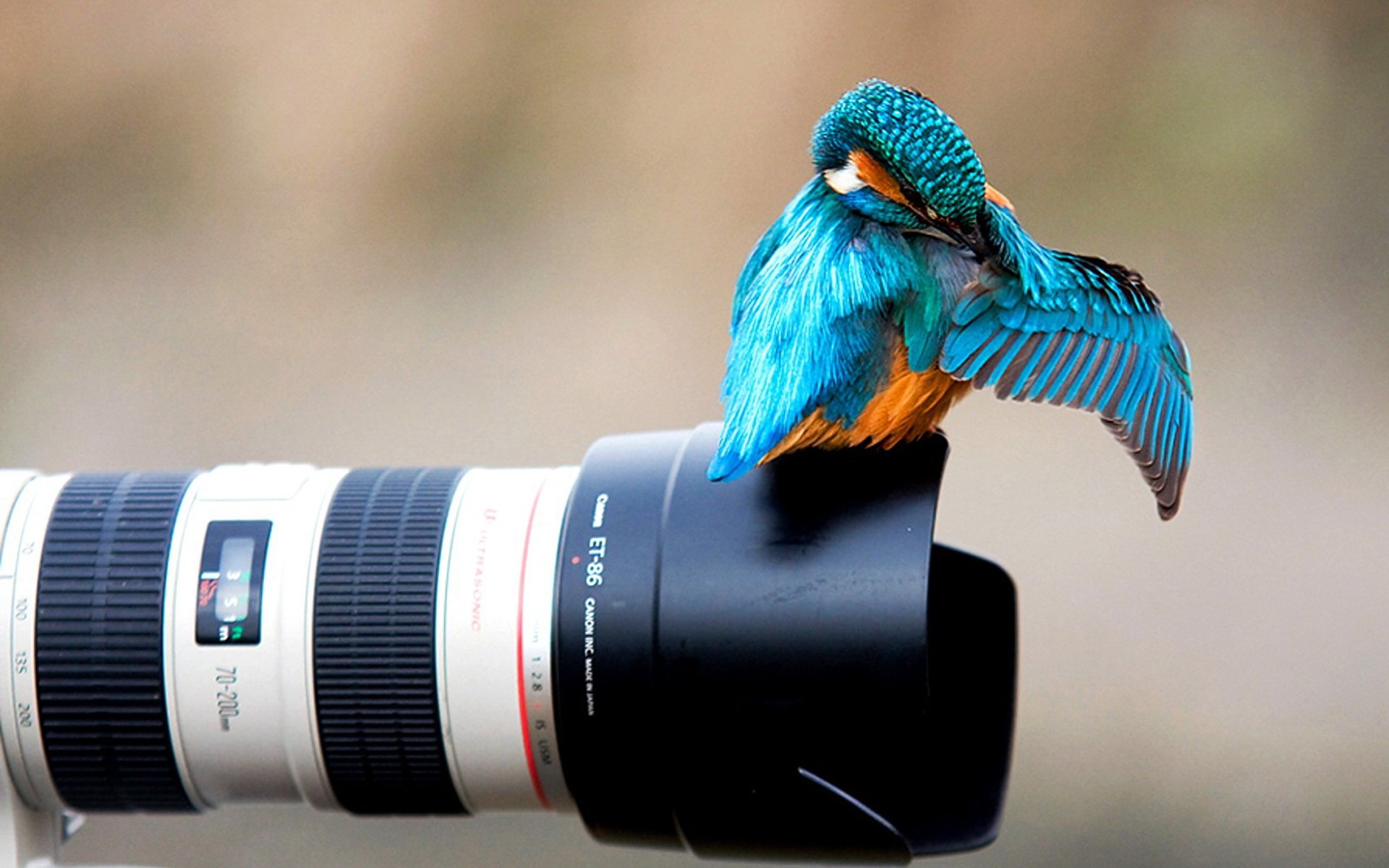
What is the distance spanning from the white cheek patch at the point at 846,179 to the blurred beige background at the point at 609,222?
64 centimetres

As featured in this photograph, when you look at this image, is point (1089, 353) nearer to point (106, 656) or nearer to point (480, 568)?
point (480, 568)

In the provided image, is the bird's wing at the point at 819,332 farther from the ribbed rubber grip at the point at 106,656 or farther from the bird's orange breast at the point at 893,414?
the ribbed rubber grip at the point at 106,656

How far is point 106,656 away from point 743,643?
253mm

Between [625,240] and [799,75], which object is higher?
[799,75]

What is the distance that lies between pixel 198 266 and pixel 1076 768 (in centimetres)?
80

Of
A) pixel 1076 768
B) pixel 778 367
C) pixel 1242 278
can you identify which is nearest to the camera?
pixel 778 367

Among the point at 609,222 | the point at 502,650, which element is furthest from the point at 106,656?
the point at 609,222

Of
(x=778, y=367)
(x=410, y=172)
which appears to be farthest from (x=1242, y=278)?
(x=778, y=367)

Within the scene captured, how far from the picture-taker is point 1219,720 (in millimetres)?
1069

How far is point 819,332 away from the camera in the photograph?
503mm

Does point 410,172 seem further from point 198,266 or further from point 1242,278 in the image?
point 1242,278

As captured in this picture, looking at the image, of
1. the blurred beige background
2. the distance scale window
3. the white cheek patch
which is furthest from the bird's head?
the blurred beige background

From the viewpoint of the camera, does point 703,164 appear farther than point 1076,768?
Yes

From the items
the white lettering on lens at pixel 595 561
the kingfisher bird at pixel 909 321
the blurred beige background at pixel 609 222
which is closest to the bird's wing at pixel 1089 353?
the kingfisher bird at pixel 909 321
